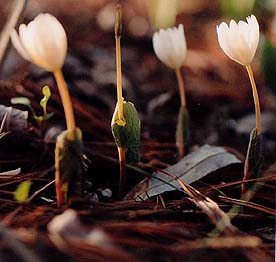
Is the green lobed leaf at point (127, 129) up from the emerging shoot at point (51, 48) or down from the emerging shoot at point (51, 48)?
down

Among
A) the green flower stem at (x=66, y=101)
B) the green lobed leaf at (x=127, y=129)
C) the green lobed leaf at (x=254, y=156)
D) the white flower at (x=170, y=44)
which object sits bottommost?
the green lobed leaf at (x=254, y=156)

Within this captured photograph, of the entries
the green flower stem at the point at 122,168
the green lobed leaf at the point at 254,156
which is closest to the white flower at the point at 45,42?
the green flower stem at the point at 122,168

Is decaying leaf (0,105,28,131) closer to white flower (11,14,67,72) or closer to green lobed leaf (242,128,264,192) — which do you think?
white flower (11,14,67,72)

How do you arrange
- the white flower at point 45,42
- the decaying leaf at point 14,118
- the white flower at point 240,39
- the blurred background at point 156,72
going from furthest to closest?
1. the blurred background at point 156,72
2. the decaying leaf at point 14,118
3. the white flower at point 240,39
4. the white flower at point 45,42

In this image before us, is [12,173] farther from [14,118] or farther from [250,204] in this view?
[250,204]

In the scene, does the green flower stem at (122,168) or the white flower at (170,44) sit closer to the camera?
the green flower stem at (122,168)

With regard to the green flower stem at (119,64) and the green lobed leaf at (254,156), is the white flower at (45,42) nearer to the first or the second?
the green flower stem at (119,64)

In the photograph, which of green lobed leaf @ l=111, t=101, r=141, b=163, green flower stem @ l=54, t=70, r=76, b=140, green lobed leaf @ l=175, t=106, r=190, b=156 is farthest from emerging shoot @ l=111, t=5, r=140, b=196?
green lobed leaf @ l=175, t=106, r=190, b=156

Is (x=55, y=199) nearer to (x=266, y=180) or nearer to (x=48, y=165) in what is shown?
(x=48, y=165)
